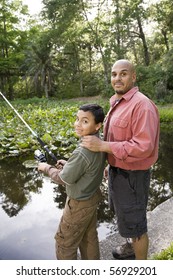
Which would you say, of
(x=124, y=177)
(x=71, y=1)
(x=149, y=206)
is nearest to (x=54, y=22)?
(x=71, y=1)

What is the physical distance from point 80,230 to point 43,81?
28.2 m

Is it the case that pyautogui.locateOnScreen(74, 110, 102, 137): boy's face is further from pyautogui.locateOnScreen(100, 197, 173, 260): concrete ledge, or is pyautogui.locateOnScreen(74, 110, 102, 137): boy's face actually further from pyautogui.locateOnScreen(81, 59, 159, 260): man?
pyautogui.locateOnScreen(100, 197, 173, 260): concrete ledge

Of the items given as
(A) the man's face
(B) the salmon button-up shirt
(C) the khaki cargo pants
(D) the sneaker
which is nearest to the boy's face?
(B) the salmon button-up shirt

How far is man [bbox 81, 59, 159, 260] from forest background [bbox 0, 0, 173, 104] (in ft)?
54.2

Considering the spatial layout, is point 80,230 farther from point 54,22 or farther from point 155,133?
point 54,22

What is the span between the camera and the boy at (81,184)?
80.5 inches

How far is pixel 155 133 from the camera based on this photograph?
211 cm

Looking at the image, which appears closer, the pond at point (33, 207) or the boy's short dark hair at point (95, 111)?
the boy's short dark hair at point (95, 111)

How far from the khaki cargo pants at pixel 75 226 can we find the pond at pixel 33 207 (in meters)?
1.15

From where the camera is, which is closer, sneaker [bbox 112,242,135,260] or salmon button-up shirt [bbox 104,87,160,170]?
salmon button-up shirt [bbox 104,87,160,170]

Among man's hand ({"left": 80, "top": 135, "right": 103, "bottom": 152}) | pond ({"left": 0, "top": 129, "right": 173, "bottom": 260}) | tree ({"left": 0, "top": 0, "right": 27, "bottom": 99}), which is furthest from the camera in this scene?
tree ({"left": 0, "top": 0, "right": 27, "bottom": 99})

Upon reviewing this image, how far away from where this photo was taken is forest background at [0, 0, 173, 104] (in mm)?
23312

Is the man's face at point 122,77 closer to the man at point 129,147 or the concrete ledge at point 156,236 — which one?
the man at point 129,147

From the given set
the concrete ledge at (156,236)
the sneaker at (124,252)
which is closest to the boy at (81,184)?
the sneaker at (124,252)
